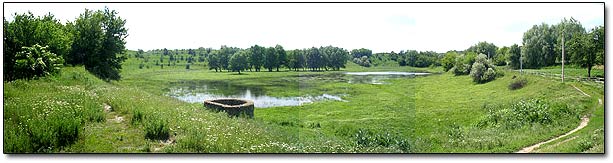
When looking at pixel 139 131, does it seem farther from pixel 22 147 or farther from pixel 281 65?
pixel 281 65

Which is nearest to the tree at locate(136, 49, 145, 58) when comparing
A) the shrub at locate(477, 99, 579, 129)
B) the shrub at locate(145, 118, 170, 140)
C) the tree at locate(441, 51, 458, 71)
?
the shrub at locate(145, 118, 170, 140)

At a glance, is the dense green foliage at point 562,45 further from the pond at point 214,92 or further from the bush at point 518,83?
the pond at point 214,92

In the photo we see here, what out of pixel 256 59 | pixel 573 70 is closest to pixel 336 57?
pixel 256 59

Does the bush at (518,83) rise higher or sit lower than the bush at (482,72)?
lower

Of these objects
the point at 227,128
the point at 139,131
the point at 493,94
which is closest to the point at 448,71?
the point at 493,94

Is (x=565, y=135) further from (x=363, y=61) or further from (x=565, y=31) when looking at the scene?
(x=363, y=61)

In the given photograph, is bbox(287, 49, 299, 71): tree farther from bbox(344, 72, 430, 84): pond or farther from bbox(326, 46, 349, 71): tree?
bbox(344, 72, 430, 84): pond

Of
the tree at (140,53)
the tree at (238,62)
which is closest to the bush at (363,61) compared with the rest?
the tree at (238,62)
